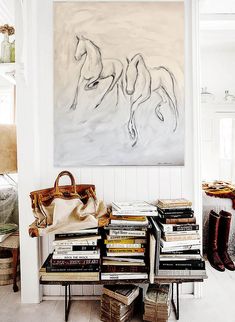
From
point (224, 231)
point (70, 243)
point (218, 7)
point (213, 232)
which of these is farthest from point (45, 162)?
point (218, 7)

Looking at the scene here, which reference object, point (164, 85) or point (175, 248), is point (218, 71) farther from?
point (175, 248)

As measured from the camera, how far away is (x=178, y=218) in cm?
198

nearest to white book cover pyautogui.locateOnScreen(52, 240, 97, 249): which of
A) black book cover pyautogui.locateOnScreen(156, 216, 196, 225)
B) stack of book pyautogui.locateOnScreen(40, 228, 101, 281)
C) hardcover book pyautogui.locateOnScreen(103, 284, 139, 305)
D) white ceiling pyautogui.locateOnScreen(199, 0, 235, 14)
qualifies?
stack of book pyautogui.locateOnScreen(40, 228, 101, 281)

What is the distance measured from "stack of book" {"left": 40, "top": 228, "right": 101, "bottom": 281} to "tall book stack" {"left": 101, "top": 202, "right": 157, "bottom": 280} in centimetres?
7

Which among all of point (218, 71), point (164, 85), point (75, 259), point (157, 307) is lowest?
point (157, 307)

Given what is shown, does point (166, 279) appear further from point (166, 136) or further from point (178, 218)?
point (166, 136)

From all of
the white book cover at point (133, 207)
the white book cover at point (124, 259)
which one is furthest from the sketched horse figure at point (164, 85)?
the white book cover at point (124, 259)

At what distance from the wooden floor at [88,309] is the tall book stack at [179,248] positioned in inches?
15.7

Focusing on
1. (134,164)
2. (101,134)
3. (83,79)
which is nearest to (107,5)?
(83,79)

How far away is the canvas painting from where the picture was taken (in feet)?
7.39

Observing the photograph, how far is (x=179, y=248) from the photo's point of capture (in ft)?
6.37

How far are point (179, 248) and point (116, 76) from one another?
1.29m

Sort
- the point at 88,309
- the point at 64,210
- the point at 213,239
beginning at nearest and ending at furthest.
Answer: the point at 64,210 → the point at 88,309 → the point at 213,239

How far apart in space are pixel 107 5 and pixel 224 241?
2.42 meters
